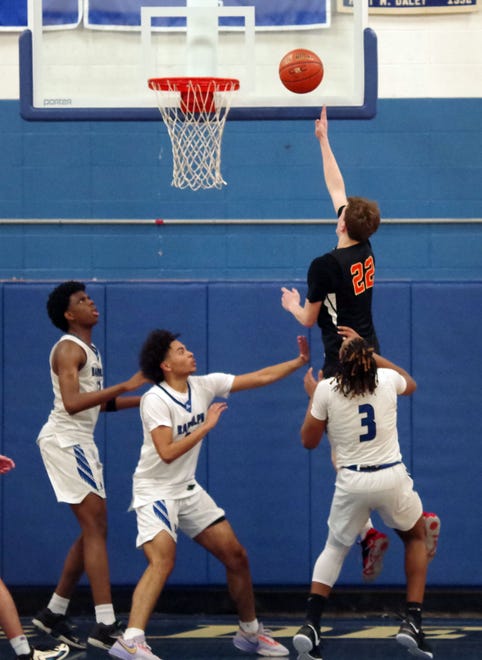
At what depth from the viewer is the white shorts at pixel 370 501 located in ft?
22.1

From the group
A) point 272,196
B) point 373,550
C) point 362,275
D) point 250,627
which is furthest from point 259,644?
point 272,196

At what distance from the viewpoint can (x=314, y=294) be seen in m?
7.05

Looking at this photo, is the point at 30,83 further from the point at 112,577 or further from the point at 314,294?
the point at 112,577

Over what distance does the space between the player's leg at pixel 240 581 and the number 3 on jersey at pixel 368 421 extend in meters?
1.06

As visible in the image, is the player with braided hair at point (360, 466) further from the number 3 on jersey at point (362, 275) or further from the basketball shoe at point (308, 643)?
the number 3 on jersey at point (362, 275)

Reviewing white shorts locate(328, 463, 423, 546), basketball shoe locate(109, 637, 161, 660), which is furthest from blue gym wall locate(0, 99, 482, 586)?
basketball shoe locate(109, 637, 161, 660)

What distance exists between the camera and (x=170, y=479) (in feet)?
23.6

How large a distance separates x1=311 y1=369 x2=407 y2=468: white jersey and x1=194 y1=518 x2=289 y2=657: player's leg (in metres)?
0.87

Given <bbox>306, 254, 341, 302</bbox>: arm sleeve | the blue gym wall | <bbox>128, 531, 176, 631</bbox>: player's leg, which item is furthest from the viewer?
the blue gym wall

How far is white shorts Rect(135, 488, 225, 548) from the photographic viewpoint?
7082 mm

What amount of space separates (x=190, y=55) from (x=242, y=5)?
0.45 meters

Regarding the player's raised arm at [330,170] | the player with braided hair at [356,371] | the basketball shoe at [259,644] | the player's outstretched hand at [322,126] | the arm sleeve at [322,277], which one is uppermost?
the player's outstretched hand at [322,126]

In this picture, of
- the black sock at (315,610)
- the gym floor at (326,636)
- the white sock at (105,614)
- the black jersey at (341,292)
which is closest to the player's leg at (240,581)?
the gym floor at (326,636)

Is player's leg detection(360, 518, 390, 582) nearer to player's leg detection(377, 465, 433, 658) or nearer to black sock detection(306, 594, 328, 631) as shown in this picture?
player's leg detection(377, 465, 433, 658)
